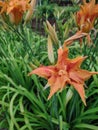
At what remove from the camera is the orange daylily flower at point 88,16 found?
2.30 meters

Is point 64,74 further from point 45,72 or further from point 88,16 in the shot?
point 88,16

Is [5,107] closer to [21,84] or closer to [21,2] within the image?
[21,84]

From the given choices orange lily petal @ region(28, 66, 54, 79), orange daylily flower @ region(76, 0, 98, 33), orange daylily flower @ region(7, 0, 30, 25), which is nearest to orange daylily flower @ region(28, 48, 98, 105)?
orange lily petal @ region(28, 66, 54, 79)

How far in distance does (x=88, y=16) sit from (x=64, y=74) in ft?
2.22

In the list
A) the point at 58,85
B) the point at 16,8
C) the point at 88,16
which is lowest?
the point at 58,85

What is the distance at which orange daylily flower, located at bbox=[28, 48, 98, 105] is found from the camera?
69.7 inches

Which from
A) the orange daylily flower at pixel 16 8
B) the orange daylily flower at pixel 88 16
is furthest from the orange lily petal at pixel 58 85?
the orange daylily flower at pixel 16 8

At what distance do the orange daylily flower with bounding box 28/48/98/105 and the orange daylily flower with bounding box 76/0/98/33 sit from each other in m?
0.53

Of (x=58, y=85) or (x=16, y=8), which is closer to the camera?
(x=58, y=85)

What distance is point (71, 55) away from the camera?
349 centimetres

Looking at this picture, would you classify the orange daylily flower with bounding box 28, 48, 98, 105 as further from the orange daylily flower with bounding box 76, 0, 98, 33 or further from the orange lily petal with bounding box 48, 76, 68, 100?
the orange daylily flower with bounding box 76, 0, 98, 33

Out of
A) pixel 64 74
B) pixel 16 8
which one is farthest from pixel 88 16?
pixel 64 74

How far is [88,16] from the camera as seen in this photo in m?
2.34

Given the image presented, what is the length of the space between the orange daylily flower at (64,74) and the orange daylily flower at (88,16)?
0.53 m
